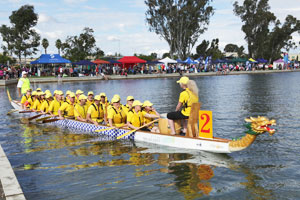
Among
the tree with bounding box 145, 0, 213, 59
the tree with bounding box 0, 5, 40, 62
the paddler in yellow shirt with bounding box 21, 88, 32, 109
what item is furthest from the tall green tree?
the paddler in yellow shirt with bounding box 21, 88, 32, 109

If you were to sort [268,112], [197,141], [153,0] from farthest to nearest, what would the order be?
[153,0] → [268,112] → [197,141]

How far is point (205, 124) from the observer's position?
10.0 m

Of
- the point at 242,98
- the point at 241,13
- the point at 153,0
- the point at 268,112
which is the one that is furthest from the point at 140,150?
the point at 241,13

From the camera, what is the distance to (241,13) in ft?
247

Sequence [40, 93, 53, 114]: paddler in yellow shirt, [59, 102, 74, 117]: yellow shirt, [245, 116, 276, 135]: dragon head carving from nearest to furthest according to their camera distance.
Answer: [245, 116, 276, 135]: dragon head carving < [59, 102, 74, 117]: yellow shirt < [40, 93, 53, 114]: paddler in yellow shirt

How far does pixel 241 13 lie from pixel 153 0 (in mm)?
24081

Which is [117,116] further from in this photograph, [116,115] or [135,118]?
[135,118]

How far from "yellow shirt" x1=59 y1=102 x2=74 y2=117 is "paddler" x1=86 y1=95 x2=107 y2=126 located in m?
1.99

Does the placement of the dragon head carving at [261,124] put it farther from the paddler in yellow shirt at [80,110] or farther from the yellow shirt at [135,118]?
the paddler in yellow shirt at [80,110]

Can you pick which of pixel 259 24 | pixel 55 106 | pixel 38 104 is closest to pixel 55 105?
pixel 55 106

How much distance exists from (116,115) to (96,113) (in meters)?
1.53

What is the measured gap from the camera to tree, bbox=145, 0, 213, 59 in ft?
201

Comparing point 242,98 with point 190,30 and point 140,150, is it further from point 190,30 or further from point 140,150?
point 190,30

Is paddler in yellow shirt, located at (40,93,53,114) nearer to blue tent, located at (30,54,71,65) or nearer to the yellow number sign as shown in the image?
the yellow number sign
